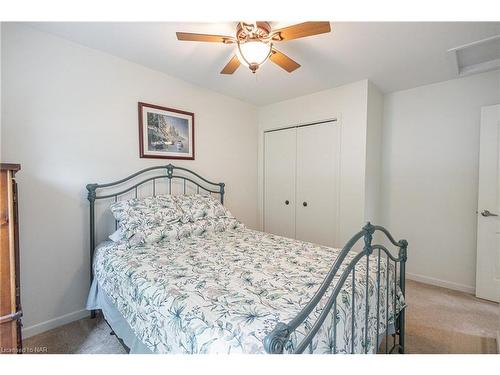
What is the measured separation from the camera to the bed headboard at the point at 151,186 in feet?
7.04

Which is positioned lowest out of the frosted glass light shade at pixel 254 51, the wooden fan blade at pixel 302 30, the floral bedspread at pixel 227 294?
the floral bedspread at pixel 227 294

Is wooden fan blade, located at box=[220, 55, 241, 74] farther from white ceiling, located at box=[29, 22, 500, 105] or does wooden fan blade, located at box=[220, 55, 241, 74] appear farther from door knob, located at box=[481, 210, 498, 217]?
door knob, located at box=[481, 210, 498, 217]

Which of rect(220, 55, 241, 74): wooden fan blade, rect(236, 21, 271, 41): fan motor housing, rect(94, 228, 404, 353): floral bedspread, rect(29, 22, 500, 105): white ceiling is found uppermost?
rect(29, 22, 500, 105): white ceiling

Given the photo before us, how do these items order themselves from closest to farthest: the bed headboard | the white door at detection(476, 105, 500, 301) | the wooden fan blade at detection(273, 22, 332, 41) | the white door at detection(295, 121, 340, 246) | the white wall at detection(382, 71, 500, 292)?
the wooden fan blade at detection(273, 22, 332, 41) < the bed headboard < the white door at detection(476, 105, 500, 301) < the white wall at detection(382, 71, 500, 292) < the white door at detection(295, 121, 340, 246)

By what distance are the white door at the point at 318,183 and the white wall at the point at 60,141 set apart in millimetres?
1931

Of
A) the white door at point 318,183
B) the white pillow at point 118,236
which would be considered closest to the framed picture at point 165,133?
the white pillow at point 118,236

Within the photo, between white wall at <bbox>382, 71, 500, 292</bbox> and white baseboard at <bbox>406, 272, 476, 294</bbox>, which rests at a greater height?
white wall at <bbox>382, 71, 500, 292</bbox>

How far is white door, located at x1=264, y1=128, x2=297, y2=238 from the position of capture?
3.46 m

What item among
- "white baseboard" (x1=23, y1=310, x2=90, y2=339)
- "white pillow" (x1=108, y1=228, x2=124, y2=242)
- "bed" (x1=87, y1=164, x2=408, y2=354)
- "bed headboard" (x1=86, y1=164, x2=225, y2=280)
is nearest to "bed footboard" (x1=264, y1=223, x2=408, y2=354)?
"bed" (x1=87, y1=164, x2=408, y2=354)

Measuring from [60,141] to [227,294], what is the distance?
188 centimetres

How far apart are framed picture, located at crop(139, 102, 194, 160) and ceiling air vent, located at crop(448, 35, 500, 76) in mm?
2633

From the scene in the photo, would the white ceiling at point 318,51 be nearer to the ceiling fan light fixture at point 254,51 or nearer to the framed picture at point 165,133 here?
the ceiling fan light fixture at point 254,51
